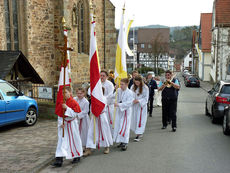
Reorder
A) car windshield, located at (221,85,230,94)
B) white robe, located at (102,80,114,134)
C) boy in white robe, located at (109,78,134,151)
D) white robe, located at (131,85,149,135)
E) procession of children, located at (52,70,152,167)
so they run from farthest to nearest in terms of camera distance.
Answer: car windshield, located at (221,85,230,94), white robe, located at (131,85,149,135), white robe, located at (102,80,114,134), boy in white robe, located at (109,78,134,151), procession of children, located at (52,70,152,167)

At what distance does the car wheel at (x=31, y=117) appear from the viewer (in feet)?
34.9

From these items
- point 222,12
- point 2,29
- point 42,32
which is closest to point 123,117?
point 2,29

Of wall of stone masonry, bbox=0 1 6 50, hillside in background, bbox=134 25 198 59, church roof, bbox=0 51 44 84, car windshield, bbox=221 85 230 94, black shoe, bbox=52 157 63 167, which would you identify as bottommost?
black shoe, bbox=52 157 63 167

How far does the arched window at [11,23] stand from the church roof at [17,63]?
3.23 m

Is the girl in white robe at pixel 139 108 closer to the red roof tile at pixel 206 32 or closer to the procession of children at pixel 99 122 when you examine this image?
the procession of children at pixel 99 122

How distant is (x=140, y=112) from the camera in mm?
8578

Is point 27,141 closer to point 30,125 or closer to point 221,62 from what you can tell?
point 30,125

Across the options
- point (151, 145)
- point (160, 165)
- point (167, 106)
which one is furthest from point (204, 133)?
point (160, 165)

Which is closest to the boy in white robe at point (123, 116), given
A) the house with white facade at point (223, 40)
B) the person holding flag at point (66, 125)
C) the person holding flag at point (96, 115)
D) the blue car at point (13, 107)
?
the person holding flag at point (96, 115)

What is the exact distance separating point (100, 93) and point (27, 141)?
2.88 m

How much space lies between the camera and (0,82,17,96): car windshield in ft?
31.9

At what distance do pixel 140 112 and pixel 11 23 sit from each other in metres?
9.58

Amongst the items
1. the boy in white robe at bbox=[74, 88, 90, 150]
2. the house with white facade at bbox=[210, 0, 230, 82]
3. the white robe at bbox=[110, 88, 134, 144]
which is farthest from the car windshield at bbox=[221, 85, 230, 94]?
the house with white facade at bbox=[210, 0, 230, 82]

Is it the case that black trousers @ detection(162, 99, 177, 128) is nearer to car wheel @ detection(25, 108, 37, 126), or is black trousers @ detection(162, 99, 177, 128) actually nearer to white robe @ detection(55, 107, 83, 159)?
white robe @ detection(55, 107, 83, 159)
